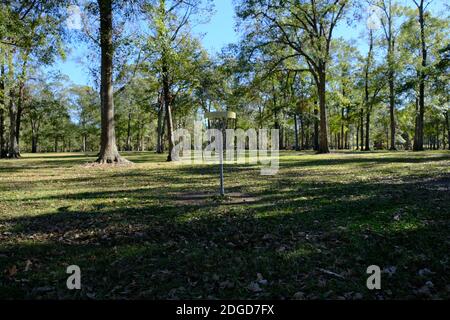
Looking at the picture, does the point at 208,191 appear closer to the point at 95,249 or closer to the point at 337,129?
the point at 95,249

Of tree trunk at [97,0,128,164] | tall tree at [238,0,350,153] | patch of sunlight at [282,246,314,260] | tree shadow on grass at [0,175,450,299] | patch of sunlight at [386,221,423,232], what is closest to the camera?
tree shadow on grass at [0,175,450,299]

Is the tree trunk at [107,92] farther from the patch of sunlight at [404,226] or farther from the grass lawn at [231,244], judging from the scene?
the patch of sunlight at [404,226]

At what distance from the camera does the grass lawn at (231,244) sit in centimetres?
401

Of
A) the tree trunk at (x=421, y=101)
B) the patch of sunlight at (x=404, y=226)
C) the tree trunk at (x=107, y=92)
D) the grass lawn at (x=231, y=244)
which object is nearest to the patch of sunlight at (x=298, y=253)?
the grass lawn at (x=231, y=244)

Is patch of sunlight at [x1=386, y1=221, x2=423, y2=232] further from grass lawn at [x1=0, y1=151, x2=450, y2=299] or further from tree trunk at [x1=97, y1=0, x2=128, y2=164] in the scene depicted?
tree trunk at [x1=97, y1=0, x2=128, y2=164]

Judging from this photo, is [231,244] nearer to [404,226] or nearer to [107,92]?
[404,226]

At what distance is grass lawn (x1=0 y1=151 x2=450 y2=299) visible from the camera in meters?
4.01

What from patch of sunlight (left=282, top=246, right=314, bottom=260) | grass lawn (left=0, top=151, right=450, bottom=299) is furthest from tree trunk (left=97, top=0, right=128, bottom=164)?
patch of sunlight (left=282, top=246, right=314, bottom=260)

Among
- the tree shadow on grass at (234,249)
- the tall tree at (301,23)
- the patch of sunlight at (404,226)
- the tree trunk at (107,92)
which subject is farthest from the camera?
the tall tree at (301,23)

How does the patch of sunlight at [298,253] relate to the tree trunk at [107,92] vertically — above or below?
below

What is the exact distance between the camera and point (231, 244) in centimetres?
547

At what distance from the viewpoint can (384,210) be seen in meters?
7.09

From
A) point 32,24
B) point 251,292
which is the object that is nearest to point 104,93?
point 32,24

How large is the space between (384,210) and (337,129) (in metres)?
56.7
